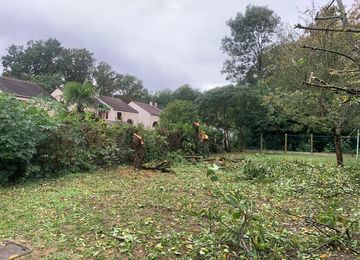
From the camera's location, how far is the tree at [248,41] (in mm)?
31117

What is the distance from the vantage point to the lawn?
3037 mm

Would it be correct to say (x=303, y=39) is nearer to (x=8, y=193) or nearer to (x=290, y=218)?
(x=290, y=218)

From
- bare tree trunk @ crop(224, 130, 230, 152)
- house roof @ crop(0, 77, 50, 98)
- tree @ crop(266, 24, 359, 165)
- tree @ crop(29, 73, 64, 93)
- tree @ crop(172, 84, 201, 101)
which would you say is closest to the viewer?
tree @ crop(266, 24, 359, 165)

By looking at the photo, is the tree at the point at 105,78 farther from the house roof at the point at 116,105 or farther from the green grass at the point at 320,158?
the green grass at the point at 320,158

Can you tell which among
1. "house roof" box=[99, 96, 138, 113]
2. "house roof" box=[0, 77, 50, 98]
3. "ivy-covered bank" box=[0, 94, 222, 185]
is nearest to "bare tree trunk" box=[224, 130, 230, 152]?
"ivy-covered bank" box=[0, 94, 222, 185]

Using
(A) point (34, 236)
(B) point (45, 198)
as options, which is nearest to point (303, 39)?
(B) point (45, 198)

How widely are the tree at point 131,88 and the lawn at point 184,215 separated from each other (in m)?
45.2

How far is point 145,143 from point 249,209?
8636 mm

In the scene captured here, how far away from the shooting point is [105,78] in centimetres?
4984

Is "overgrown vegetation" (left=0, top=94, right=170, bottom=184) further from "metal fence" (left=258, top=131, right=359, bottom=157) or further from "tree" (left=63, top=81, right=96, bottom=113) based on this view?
"metal fence" (left=258, top=131, right=359, bottom=157)

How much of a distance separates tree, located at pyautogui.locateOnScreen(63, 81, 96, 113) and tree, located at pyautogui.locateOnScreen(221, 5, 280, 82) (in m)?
19.5

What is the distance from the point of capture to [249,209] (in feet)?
8.93

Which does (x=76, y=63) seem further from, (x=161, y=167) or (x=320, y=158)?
(x=161, y=167)

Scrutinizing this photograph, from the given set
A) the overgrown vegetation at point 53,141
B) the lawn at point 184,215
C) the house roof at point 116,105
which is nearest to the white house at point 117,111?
the house roof at point 116,105
